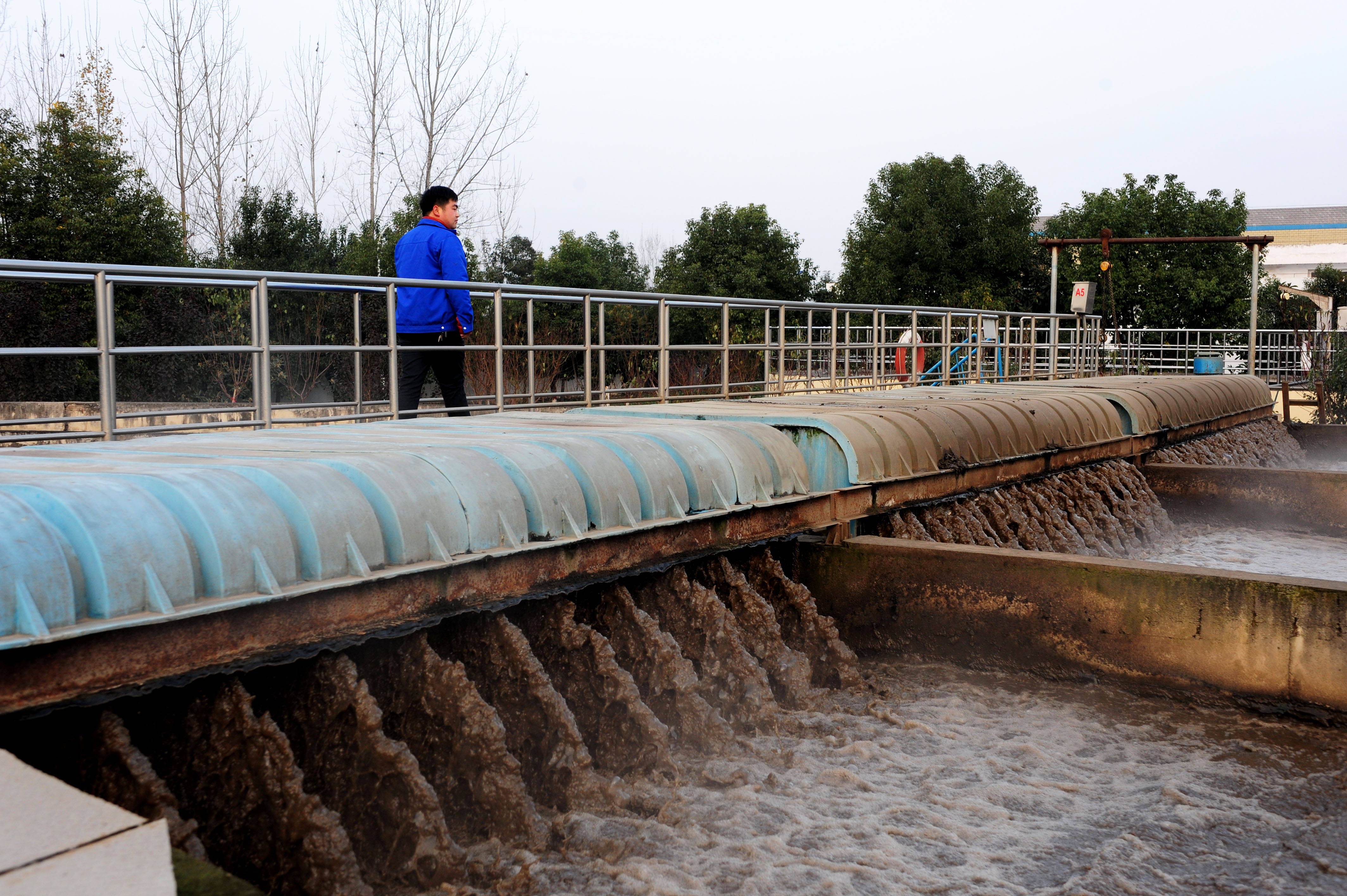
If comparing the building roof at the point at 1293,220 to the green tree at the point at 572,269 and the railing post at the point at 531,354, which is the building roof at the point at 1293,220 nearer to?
the green tree at the point at 572,269

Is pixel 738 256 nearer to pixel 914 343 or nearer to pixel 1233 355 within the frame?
pixel 1233 355

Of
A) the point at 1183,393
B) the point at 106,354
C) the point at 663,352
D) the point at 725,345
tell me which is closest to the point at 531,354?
the point at 663,352

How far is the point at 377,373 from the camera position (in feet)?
54.4

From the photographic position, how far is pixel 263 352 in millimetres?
6418

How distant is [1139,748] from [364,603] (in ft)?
11.0

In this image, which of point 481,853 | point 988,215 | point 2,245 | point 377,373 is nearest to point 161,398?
point 377,373

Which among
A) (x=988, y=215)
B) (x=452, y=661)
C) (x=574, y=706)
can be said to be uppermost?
(x=988, y=215)

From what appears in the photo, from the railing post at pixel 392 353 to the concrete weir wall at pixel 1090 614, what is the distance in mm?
2860

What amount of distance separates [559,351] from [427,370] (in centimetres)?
250

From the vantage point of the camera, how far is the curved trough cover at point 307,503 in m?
3.00

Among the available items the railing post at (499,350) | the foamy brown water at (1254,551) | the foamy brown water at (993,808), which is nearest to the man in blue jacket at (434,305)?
the railing post at (499,350)

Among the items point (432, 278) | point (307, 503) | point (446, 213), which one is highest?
point (446, 213)

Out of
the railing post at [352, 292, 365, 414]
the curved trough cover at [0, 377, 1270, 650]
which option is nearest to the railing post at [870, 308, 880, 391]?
the curved trough cover at [0, 377, 1270, 650]

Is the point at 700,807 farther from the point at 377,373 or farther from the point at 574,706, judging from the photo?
the point at 377,373
